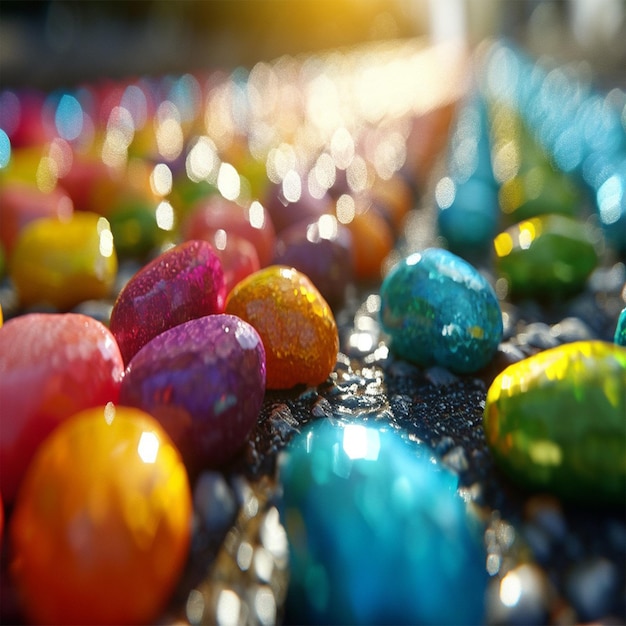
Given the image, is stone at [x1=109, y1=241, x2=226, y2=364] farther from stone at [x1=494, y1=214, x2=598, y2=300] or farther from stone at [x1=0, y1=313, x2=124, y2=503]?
stone at [x1=494, y1=214, x2=598, y2=300]

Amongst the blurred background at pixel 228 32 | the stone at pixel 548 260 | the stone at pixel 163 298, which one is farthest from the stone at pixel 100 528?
the blurred background at pixel 228 32

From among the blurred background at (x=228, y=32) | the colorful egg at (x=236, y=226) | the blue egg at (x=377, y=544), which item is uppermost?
the blurred background at (x=228, y=32)

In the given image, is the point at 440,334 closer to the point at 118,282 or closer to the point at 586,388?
the point at 586,388

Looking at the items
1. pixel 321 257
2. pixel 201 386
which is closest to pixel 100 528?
pixel 201 386

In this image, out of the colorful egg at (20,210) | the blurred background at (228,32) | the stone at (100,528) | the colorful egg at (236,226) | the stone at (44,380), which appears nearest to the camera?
the stone at (100,528)

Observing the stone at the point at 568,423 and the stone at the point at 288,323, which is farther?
the stone at the point at 288,323

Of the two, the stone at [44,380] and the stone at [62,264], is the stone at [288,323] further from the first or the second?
the stone at [62,264]

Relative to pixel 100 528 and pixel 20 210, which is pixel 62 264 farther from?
pixel 100 528
